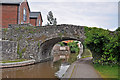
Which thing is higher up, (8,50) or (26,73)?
(8,50)

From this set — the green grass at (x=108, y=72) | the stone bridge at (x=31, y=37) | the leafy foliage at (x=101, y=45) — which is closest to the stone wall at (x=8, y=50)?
the stone bridge at (x=31, y=37)

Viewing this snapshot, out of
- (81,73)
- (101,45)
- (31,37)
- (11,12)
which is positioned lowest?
(81,73)

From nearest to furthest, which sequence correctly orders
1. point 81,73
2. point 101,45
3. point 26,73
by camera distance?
1. point 81,73
2. point 26,73
3. point 101,45

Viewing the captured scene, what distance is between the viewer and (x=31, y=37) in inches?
647

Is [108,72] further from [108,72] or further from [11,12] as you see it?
[11,12]

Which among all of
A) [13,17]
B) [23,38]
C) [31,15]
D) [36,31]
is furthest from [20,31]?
[31,15]

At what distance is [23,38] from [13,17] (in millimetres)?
6914

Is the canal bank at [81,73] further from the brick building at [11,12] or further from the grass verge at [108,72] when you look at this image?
the brick building at [11,12]

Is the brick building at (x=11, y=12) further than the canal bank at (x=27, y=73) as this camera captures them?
Yes

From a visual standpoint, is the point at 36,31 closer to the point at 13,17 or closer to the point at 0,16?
the point at 13,17

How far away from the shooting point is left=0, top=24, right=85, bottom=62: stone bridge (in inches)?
608

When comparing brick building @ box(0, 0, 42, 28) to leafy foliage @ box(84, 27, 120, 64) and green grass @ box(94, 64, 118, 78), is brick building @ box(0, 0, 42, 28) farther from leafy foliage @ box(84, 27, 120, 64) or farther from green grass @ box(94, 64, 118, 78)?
green grass @ box(94, 64, 118, 78)

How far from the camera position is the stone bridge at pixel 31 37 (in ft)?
50.7

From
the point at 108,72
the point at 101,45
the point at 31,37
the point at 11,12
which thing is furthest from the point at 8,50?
the point at 108,72
